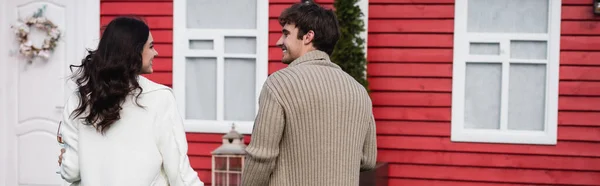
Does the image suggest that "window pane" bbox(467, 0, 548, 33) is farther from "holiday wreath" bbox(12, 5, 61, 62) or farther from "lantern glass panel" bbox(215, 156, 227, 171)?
"holiday wreath" bbox(12, 5, 61, 62)

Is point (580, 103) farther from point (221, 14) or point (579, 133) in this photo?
point (221, 14)

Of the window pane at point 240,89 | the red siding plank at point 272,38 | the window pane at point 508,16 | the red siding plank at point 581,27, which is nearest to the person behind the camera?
the red siding plank at point 581,27

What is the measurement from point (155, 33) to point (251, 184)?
3564 mm

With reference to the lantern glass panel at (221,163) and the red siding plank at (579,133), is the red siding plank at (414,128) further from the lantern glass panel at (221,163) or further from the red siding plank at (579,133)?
the lantern glass panel at (221,163)

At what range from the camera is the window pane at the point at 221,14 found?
572cm

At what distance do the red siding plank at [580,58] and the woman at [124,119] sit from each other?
344cm

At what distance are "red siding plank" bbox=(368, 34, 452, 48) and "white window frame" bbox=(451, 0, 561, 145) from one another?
7 centimetres

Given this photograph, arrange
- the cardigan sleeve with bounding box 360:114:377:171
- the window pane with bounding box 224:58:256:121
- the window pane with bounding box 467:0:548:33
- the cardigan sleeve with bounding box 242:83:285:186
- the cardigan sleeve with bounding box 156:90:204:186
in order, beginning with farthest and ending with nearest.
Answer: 1. the window pane with bounding box 224:58:256:121
2. the window pane with bounding box 467:0:548:33
3. the cardigan sleeve with bounding box 360:114:377:171
4. the cardigan sleeve with bounding box 156:90:204:186
5. the cardigan sleeve with bounding box 242:83:285:186

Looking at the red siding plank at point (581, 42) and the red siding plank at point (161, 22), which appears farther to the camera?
the red siding plank at point (161, 22)

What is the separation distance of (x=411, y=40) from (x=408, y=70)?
201 mm

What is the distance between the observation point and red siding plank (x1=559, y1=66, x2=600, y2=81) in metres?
5.23

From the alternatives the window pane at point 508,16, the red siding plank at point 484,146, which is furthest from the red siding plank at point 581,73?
the red siding plank at point 484,146

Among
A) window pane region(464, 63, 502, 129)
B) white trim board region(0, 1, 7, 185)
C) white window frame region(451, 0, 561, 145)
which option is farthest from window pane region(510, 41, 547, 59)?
white trim board region(0, 1, 7, 185)

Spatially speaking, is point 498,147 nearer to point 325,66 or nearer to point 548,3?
point 548,3
